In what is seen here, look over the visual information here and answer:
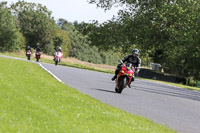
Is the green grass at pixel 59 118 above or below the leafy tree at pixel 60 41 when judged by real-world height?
below

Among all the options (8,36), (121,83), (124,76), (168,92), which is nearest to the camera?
(121,83)

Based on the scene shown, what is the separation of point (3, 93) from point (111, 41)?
3695cm

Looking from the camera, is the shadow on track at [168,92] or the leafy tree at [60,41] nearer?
the shadow on track at [168,92]

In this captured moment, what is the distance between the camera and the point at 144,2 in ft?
159

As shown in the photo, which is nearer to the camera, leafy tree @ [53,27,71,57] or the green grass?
the green grass

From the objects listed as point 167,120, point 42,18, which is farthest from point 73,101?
point 42,18

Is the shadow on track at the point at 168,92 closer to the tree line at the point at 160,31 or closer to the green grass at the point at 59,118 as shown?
the green grass at the point at 59,118

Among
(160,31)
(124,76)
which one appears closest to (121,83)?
(124,76)

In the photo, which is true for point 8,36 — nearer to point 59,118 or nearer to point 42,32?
point 42,32

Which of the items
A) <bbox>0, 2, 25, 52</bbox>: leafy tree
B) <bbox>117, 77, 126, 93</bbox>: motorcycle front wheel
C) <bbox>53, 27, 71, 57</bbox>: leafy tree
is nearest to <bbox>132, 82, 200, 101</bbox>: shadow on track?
<bbox>117, 77, 126, 93</bbox>: motorcycle front wheel

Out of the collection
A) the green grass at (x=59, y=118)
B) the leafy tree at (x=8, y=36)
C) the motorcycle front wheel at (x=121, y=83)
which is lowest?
the green grass at (x=59, y=118)

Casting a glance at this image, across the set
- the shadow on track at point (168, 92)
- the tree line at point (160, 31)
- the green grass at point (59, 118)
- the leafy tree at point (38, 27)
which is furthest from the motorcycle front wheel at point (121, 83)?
the leafy tree at point (38, 27)

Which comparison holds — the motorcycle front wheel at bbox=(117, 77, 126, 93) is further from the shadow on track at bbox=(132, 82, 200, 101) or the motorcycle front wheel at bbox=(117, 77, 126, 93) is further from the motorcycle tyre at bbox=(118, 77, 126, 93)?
the shadow on track at bbox=(132, 82, 200, 101)

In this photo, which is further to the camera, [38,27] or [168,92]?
[38,27]
